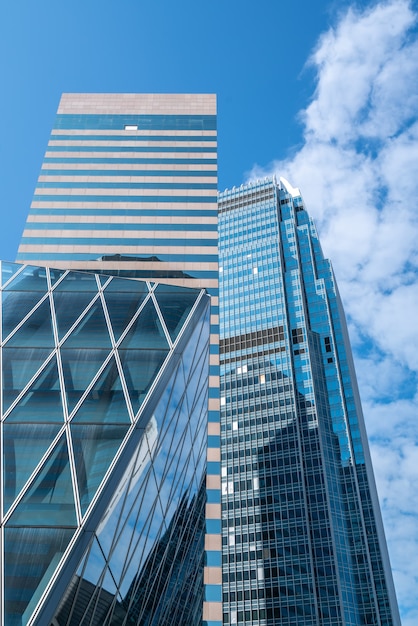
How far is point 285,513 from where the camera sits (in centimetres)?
9375

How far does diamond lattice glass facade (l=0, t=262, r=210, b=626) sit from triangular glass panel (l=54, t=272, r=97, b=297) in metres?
0.10

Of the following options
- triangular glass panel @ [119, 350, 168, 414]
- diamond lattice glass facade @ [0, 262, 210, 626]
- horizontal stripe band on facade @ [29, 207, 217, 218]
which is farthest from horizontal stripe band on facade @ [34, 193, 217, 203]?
triangular glass panel @ [119, 350, 168, 414]

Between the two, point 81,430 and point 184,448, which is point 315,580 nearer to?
point 184,448

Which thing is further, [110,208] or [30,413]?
[110,208]

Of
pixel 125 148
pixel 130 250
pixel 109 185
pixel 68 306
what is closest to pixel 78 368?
pixel 68 306

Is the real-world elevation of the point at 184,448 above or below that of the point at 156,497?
above

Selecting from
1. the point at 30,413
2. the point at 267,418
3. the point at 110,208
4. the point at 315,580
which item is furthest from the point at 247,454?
the point at 30,413

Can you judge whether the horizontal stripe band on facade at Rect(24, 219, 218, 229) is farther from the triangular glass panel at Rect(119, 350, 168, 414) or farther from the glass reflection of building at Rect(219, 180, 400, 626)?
the glass reflection of building at Rect(219, 180, 400, 626)

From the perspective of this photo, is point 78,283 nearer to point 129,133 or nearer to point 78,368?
point 78,368

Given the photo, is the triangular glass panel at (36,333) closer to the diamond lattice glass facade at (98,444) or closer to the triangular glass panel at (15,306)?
the diamond lattice glass facade at (98,444)

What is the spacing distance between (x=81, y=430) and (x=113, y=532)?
12.7ft

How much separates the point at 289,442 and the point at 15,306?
77.2m

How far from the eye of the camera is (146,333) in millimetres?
27719

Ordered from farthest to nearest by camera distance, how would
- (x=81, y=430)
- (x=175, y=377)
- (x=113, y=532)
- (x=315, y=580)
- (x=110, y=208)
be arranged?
(x=315, y=580) < (x=110, y=208) < (x=175, y=377) < (x=81, y=430) < (x=113, y=532)
